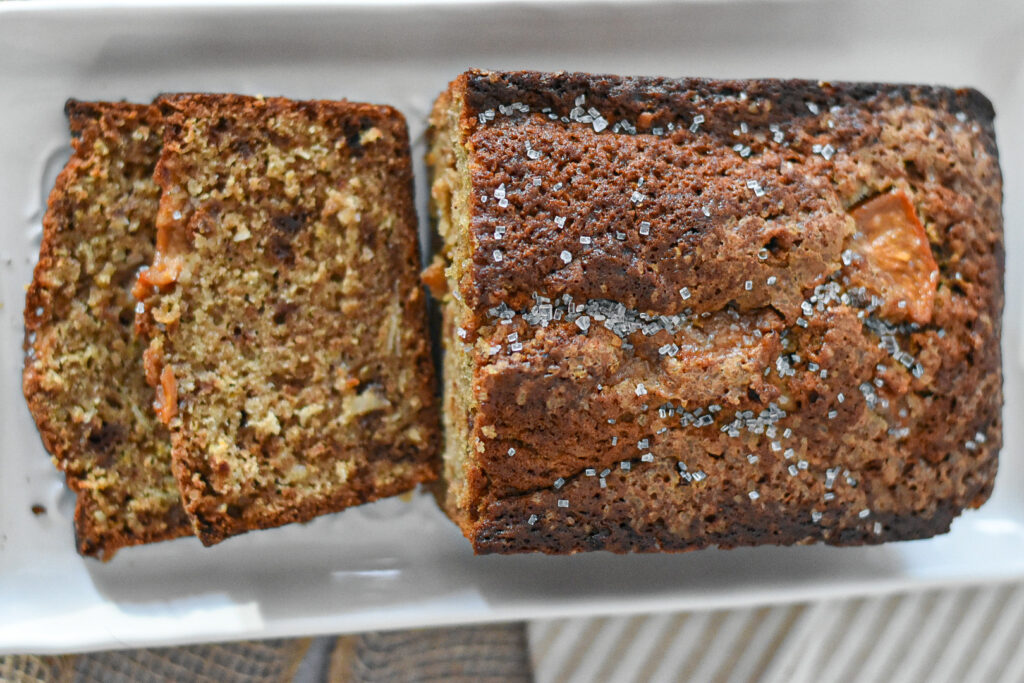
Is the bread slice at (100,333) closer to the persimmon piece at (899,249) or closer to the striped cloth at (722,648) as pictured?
the striped cloth at (722,648)

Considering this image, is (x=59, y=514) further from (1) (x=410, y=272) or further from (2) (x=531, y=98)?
(2) (x=531, y=98)

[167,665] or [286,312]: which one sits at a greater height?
[286,312]

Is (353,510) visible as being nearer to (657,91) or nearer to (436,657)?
(436,657)

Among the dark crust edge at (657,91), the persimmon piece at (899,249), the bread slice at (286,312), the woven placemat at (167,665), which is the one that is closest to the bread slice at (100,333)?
the bread slice at (286,312)

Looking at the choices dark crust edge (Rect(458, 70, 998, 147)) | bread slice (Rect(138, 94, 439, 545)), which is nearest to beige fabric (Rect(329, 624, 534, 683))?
bread slice (Rect(138, 94, 439, 545))

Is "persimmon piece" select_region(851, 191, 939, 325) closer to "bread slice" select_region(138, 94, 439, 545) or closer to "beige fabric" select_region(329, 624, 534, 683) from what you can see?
"bread slice" select_region(138, 94, 439, 545)

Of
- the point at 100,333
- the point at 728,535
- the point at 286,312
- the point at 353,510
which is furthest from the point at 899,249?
the point at 100,333

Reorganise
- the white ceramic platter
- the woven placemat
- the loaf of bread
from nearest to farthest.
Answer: the loaf of bread, the white ceramic platter, the woven placemat
